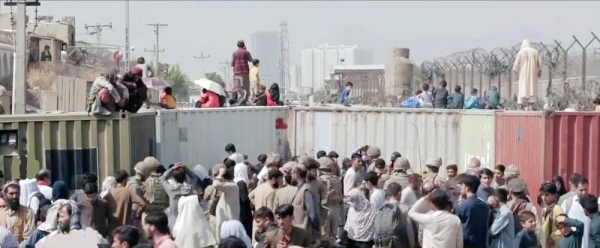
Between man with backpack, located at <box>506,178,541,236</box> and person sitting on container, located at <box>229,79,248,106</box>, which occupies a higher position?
person sitting on container, located at <box>229,79,248,106</box>

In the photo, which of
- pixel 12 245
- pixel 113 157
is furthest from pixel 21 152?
pixel 12 245

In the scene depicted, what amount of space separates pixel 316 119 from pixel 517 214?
1006 cm

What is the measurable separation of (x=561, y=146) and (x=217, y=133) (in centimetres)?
676

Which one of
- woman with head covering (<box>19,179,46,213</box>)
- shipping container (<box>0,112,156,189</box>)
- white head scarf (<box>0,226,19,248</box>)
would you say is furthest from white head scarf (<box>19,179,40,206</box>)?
Result: white head scarf (<box>0,226,19,248</box>)

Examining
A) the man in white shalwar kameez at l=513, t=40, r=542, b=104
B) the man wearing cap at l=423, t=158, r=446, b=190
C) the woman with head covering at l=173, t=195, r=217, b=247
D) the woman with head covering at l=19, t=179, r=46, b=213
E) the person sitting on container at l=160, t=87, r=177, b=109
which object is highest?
the man in white shalwar kameez at l=513, t=40, r=542, b=104

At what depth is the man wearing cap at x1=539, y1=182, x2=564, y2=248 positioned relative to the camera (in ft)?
31.3

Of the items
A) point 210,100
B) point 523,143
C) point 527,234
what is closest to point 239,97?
point 210,100

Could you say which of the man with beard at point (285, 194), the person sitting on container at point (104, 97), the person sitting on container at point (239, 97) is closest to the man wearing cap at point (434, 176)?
the man with beard at point (285, 194)

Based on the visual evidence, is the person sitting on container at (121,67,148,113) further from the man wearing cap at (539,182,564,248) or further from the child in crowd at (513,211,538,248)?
the child in crowd at (513,211,538,248)

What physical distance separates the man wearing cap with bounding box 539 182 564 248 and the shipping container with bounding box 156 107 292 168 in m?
7.72

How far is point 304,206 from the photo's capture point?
10125 millimetres

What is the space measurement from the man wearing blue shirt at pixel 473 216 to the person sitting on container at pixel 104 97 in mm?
5145

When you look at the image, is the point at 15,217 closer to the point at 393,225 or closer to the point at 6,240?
the point at 6,240

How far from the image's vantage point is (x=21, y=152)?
12641mm
